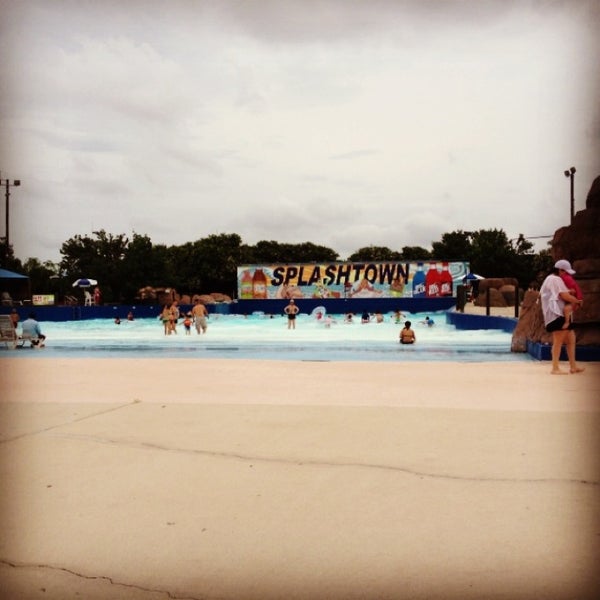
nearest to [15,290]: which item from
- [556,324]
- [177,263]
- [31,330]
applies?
[177,263]

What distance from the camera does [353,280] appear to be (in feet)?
153

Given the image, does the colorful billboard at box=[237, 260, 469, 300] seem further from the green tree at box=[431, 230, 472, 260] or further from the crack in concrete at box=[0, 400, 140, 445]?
the crack in concrete at box=[0, 400, 140, 445]

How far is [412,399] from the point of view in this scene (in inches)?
265

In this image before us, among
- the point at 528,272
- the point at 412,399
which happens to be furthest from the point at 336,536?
the point at 528,272

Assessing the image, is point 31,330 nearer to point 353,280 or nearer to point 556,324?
point 556,324

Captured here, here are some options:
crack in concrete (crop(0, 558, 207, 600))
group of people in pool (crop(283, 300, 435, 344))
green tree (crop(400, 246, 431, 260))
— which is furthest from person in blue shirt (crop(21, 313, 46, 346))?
green tree (crop(400, 246, 431, 260))

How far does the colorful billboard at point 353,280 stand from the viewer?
45219 millimetres

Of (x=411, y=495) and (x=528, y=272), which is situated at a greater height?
(x=528, y=272)

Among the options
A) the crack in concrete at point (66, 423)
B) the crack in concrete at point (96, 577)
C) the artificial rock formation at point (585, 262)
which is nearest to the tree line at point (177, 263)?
the artificial rock formation at point (585, 262)

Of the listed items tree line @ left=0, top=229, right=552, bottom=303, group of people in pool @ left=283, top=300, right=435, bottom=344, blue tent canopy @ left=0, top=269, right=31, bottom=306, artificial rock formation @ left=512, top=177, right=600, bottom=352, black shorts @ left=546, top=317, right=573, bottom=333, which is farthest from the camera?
tree line @ left=0, top=229, right=552, bottom=303

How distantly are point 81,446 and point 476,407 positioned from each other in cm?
350

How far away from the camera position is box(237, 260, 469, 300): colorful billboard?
1780 inches

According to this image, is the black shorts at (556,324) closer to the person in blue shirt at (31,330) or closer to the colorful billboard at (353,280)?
the person in blue shirt at (31,330)

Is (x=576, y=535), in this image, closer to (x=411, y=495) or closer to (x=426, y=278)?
(x=411, y=495)
